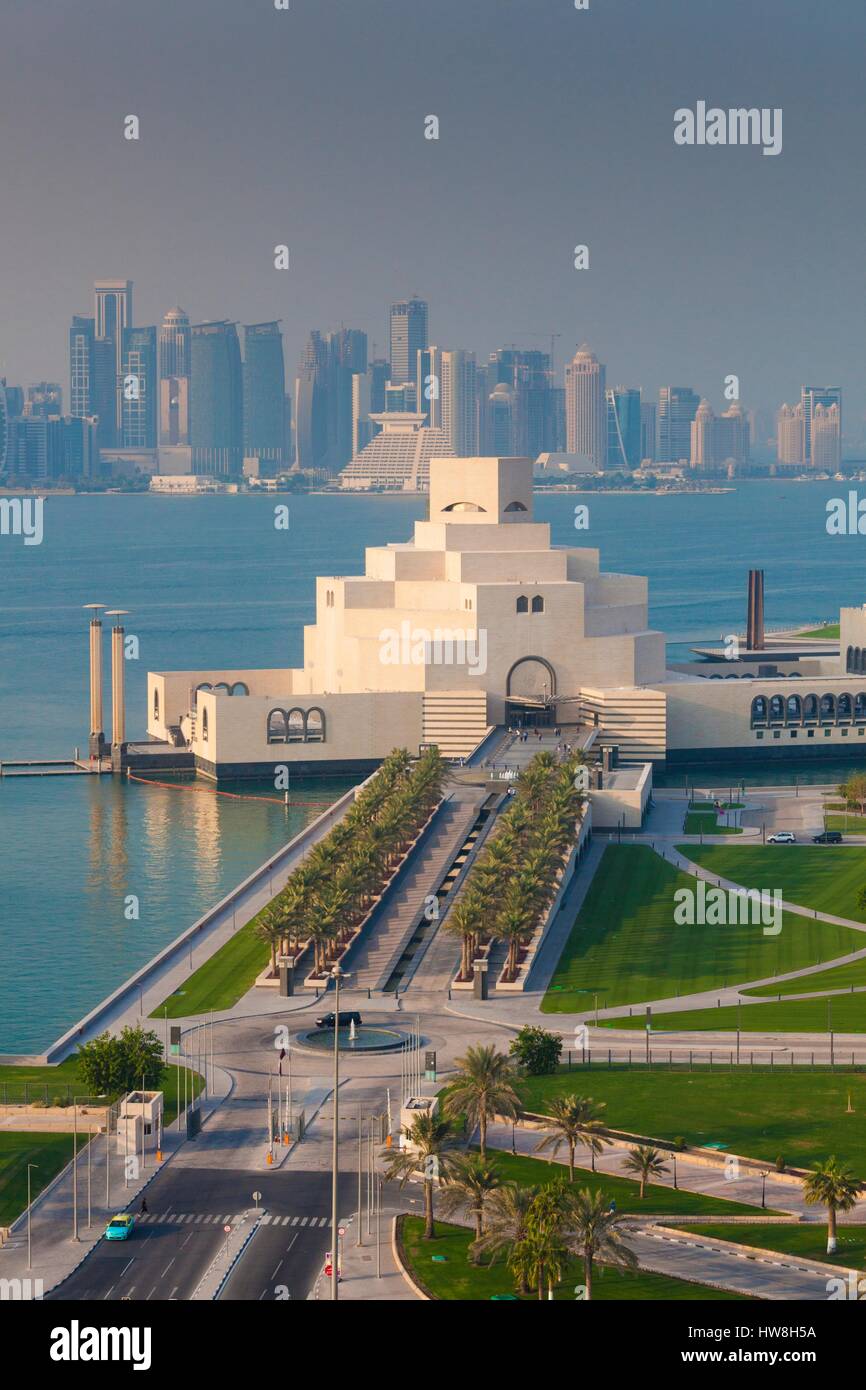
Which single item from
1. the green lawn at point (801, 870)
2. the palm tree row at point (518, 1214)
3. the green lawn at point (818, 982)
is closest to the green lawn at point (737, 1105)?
the palm tree row at point (518, 1214)

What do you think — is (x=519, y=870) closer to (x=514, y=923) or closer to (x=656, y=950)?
(x=656, y=950)

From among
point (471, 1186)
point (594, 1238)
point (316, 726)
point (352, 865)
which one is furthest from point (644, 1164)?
point (316, 726)

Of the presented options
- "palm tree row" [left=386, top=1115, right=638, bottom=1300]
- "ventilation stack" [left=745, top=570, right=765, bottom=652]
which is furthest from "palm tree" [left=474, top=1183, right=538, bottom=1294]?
"ventilation stack" [left=745, top=570, right=765, bottom=652]

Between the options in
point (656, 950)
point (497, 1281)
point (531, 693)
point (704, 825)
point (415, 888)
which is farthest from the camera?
point (531, 693)

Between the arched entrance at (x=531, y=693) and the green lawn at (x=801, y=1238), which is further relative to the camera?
the arched entrance at (x=531, y=693)

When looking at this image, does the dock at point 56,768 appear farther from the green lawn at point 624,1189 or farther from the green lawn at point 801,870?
the green lawn at point 624,1189

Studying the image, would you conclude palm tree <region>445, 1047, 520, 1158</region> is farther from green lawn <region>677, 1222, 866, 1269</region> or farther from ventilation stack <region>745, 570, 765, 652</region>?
ventilation stack <region>745, 570, 765, 652</region>
